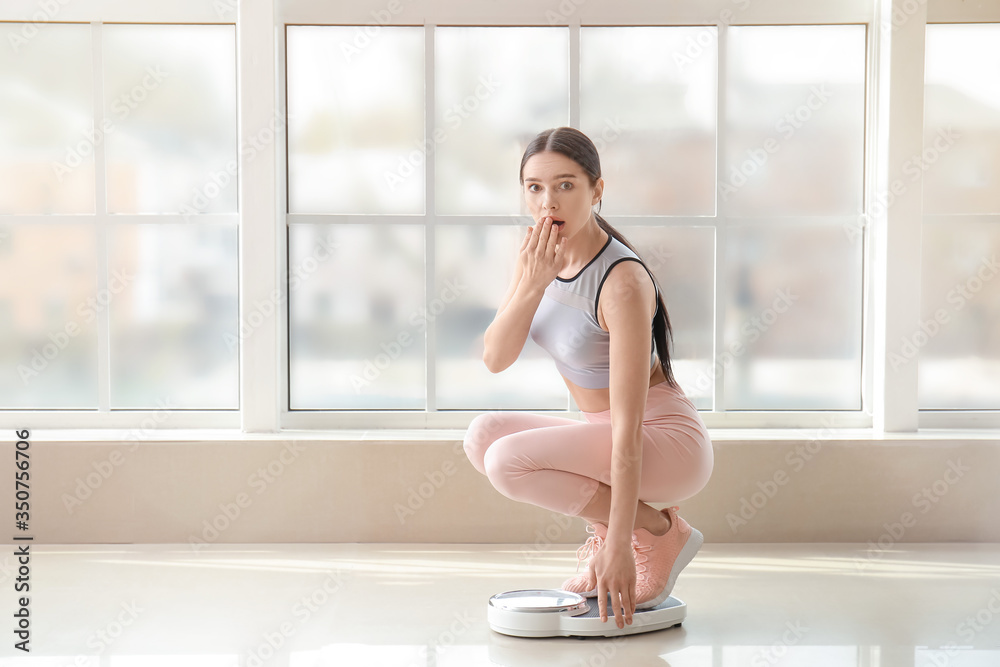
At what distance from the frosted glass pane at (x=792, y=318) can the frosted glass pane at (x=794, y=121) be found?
0.10 meters

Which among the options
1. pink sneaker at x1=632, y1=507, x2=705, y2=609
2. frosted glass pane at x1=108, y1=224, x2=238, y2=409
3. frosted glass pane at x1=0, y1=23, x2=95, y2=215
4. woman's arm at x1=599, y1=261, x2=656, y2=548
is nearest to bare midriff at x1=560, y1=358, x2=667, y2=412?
woman's arm at x1=599, y1=261, x2=656, y2=548

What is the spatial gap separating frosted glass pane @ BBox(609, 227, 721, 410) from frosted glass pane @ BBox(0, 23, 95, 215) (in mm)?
1780

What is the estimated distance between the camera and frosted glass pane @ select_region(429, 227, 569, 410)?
2.75 metres

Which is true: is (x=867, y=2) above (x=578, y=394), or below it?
above

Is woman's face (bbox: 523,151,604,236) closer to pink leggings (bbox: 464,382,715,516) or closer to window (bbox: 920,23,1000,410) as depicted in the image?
pink leggings (bbox: 464,382,715,516)

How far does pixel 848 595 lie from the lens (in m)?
2.09

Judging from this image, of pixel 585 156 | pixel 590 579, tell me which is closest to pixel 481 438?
pixel 590 579

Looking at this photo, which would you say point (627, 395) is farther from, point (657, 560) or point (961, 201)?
point (961, 201)

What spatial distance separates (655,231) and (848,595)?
1234 mm

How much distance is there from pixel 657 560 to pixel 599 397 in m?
0.38

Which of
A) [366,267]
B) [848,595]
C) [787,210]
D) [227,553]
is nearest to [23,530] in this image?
[227,553]

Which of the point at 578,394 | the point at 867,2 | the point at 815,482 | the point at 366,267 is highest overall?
the point at 867,2

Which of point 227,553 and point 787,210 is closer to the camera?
point 227,553

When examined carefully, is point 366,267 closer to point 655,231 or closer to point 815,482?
point 655,231
